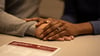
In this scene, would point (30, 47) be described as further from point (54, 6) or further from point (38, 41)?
point (54, 6)

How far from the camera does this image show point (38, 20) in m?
1.13

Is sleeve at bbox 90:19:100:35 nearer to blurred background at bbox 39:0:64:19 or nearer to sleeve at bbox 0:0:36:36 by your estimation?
sleeve at bbox 0:0:36:36

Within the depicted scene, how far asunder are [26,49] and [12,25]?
27 cm

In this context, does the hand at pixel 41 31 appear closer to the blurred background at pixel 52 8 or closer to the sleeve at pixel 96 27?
the sleeve at pixel 96 27

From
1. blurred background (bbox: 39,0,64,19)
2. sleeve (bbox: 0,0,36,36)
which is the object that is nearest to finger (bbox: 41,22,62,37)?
sleeve (bbox: 0,0,36,36)

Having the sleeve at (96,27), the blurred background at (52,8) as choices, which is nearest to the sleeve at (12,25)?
the sleeve at (96,27)

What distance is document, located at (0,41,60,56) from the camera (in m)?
0.81

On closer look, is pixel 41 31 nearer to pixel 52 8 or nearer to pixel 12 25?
pixel 12 25

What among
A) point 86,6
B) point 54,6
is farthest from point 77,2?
point 54,6

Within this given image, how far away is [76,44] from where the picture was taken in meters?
0.92

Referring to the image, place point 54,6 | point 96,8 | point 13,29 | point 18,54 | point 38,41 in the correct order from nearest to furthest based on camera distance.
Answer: point 18,54, point 38,41, point 13,29, point 96,8, point 54,6

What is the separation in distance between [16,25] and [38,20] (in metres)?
0.14

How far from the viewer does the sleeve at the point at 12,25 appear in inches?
40.8

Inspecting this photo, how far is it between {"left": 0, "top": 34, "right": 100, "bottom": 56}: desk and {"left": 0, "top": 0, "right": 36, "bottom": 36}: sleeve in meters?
0.04
